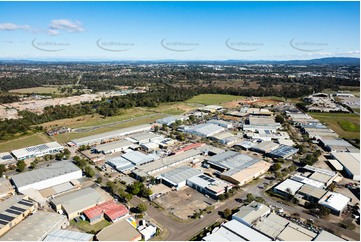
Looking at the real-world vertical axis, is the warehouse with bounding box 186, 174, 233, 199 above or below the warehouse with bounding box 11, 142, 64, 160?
below

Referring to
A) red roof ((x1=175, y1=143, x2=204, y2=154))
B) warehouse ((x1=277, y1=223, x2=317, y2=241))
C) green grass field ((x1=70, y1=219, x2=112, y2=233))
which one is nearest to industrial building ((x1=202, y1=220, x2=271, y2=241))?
warehouse ((x1=277, y1=223, x2=317, y2=241))

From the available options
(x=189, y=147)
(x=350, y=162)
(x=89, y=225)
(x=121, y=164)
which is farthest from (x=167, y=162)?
(x=350, y=162)

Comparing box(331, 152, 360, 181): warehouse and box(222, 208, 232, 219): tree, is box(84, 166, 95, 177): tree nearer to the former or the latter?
box(222, 208, 232, 219): tree

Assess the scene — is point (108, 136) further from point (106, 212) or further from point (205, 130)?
point (106, 212)

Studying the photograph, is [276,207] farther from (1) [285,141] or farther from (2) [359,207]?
(1) [285,141]

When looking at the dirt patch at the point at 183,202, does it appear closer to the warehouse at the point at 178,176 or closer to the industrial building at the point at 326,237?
the warehouse at the point at 178,176

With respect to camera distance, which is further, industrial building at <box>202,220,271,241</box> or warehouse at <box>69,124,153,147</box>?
warehouse at <box>69,124,153,147</box>
